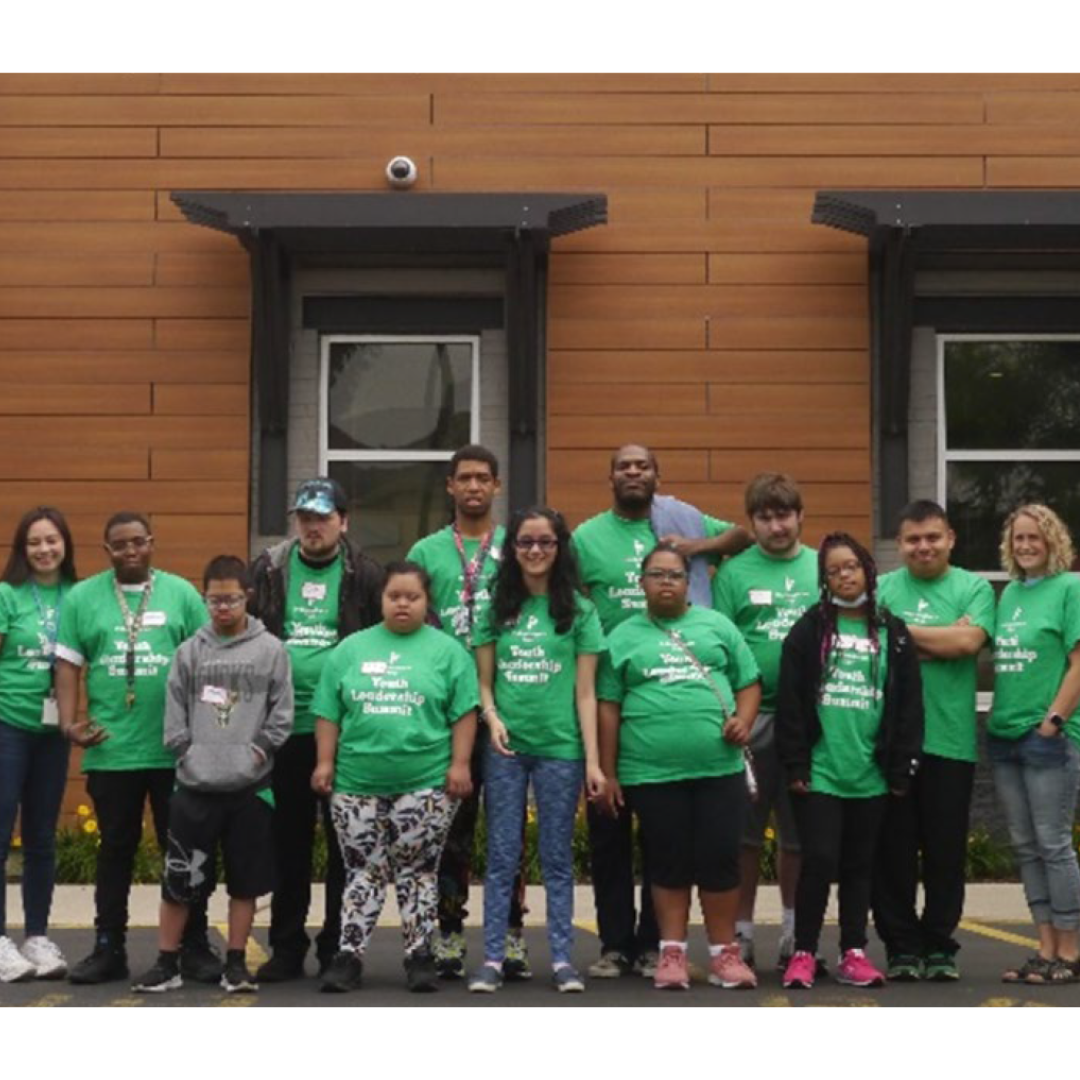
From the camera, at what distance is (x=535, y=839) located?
1255 centimetres

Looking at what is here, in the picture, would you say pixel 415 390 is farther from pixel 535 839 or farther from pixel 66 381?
pixel 535 839

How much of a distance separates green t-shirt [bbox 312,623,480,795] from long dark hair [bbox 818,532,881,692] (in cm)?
140

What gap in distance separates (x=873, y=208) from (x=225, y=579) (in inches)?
266

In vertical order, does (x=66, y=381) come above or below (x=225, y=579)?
above

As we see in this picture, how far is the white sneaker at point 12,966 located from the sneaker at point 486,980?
185 centimetres

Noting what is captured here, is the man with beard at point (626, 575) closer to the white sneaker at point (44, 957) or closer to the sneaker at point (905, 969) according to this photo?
the sneaker at point (905, 969)

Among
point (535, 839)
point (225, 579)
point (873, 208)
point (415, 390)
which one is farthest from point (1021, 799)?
point (415, 390)

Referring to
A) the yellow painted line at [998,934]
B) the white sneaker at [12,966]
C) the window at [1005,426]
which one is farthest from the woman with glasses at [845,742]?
the window at [1005,426]

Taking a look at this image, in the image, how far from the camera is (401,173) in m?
14.4

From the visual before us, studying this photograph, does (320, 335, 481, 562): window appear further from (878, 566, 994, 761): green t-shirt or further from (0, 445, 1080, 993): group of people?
(878, 566, 994, 761): green t-shirt

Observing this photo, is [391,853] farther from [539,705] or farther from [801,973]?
[801,973]

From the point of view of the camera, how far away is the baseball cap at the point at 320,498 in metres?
8.55

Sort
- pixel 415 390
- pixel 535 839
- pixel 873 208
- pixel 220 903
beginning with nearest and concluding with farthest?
pixel 220 903
pixel 535 839
pixel 873 208
pixel 415 390

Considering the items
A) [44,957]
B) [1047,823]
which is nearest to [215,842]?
[44,957]
